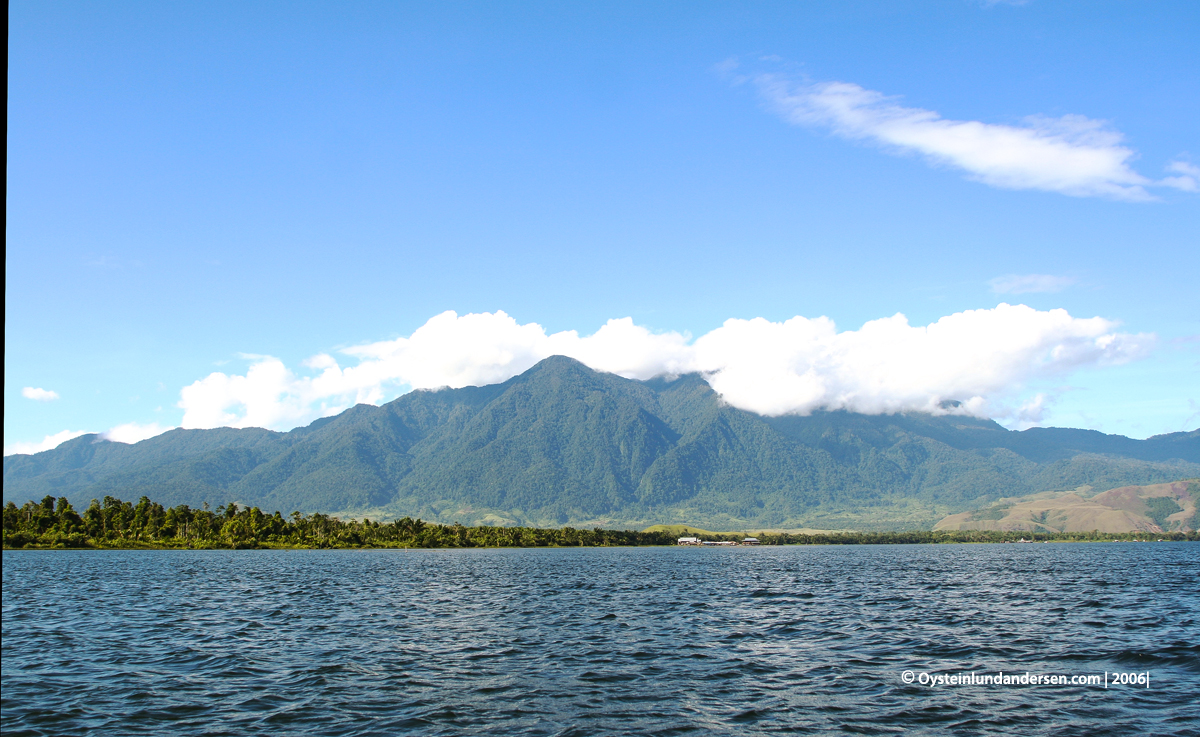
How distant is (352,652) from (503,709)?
17.2 metres

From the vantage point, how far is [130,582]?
105062 millimetres

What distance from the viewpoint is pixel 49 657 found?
1753 inches

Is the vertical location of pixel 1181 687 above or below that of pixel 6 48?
below

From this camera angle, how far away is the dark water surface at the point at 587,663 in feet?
103

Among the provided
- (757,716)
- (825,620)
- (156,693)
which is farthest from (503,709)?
(825,620)

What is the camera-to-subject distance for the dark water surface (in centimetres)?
3152

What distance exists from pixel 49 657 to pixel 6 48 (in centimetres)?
4735

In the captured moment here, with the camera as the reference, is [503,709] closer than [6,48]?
No

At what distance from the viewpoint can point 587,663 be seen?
43156 millimetres

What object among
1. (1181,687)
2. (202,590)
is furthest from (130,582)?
(1181,687)

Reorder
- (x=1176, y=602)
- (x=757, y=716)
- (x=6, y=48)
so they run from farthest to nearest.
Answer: (x=1176, y=602)
(x=757, y=716)
(x=6, y=48)

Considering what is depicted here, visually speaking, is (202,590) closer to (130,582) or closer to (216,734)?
(130,582)

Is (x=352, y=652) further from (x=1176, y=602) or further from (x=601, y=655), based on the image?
(x=1176, y=602)

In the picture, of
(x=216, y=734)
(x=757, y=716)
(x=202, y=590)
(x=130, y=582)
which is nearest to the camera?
(x=216, y=734)
